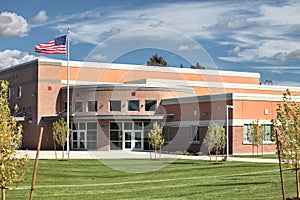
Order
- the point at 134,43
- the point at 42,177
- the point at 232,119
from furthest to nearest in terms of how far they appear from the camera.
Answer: the point at 232,119
the point at 134,43
the point at 42,177

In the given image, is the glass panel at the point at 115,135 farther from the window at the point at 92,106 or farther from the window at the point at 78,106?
the window at the point at 78,106

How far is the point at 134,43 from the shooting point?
86.7 feet

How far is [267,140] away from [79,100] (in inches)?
780

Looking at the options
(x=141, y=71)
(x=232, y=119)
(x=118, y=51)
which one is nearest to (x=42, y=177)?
(x=118, y=51)

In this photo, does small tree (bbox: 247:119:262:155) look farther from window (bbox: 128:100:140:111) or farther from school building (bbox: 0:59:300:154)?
window (bbox: 128:100:140:111)

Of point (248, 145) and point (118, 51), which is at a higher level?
point (118, 51)

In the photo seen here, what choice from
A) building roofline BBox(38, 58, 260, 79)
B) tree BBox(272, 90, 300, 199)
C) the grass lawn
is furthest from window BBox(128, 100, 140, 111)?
tree BBox(272, 90, 300, 199)

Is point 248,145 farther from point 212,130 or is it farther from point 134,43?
point 134,43

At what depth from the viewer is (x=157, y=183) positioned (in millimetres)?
20859

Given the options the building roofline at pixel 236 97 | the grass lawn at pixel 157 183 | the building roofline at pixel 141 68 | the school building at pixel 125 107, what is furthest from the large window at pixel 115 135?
the grass lawn at pixel 157 183

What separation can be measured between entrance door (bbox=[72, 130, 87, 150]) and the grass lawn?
71.4ft

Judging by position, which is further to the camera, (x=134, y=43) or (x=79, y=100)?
(x=79, y=100)

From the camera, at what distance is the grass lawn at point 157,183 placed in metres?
16.5

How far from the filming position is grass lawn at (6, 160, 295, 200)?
16.5m
